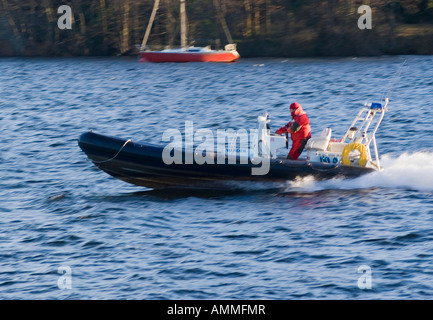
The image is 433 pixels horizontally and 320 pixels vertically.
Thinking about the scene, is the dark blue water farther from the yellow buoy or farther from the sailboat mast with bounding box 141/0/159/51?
the sailboat mast with bounding box 141/0/159/51

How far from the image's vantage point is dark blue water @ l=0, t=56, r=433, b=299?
12.1 m

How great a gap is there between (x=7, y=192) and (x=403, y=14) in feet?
101

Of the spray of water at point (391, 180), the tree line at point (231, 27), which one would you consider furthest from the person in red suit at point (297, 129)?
the tree line at point (231, 27)

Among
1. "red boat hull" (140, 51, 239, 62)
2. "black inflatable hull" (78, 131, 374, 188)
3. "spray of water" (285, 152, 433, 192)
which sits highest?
"red boat hull" (140, 51, 239, 62)

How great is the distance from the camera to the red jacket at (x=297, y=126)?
53.2ft

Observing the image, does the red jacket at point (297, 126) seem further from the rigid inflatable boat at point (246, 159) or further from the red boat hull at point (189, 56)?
the red boat hull at point (189, 56)

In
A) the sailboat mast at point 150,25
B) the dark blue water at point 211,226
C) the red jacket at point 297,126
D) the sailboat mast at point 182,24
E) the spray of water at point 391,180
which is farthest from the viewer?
the sailboat mast at point 150,25

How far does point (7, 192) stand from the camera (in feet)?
59.1

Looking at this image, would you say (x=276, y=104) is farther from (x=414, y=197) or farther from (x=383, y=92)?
(x=414, y=197)

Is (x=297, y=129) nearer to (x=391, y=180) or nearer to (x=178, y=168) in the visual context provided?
(x=391, y=180)

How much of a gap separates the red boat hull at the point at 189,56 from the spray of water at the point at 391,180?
25523 mm

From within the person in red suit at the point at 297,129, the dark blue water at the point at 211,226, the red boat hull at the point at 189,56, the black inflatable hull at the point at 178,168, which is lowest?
the dark blue water at the point at 211,226

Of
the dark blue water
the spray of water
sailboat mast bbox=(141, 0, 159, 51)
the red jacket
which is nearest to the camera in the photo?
the dark blue water

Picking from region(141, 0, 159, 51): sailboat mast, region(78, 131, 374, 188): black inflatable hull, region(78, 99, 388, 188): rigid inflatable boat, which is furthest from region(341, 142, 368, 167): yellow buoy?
region(141, 0, 159, 51): sailboat mast
